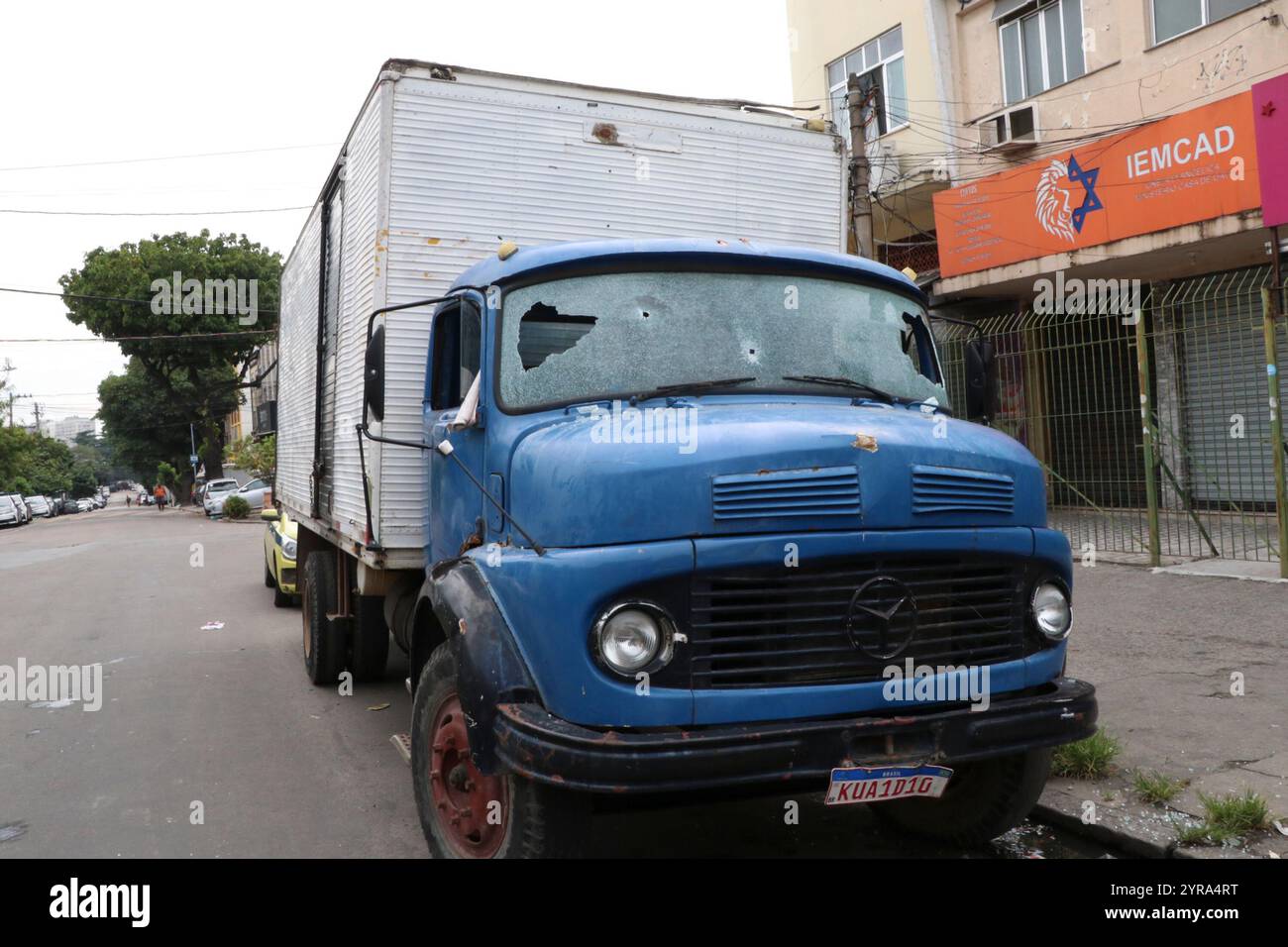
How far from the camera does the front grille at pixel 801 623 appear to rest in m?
3.14

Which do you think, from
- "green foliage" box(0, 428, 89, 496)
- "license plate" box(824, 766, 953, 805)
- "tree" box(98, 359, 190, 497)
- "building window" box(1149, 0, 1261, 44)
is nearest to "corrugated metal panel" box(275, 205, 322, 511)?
"license plate" box(824, 766, 953, 805)

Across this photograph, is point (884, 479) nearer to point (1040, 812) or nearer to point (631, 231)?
point (1040, 812)

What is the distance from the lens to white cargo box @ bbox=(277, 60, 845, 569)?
5004mm

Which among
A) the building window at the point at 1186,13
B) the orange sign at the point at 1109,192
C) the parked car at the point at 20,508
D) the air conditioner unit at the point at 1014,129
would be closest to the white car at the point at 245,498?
the parked car at the point at 20,508

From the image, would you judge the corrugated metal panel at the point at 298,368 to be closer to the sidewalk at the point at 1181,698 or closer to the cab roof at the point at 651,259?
the cab roof at the point at 651,259

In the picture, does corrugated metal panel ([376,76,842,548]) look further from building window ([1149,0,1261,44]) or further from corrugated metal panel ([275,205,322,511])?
building window ([1149,0,1261,44])

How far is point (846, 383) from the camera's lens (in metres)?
4.04

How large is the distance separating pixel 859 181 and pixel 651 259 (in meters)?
8.46

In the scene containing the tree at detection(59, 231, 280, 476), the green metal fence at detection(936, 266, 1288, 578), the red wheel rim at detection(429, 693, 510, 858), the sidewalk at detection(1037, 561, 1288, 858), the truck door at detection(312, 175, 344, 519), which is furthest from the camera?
the tree at detection(59, 231, 280, 476)

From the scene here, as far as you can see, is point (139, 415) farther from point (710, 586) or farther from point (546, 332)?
point (710, 586)

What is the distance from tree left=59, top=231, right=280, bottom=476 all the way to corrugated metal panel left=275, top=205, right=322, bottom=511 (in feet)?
99.8

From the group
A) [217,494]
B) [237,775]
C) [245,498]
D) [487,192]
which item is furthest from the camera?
[217,494]

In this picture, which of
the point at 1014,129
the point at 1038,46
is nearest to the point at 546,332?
the point at 1014,129

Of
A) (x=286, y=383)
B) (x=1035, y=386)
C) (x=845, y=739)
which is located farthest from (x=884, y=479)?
(x=1035, y=386)
